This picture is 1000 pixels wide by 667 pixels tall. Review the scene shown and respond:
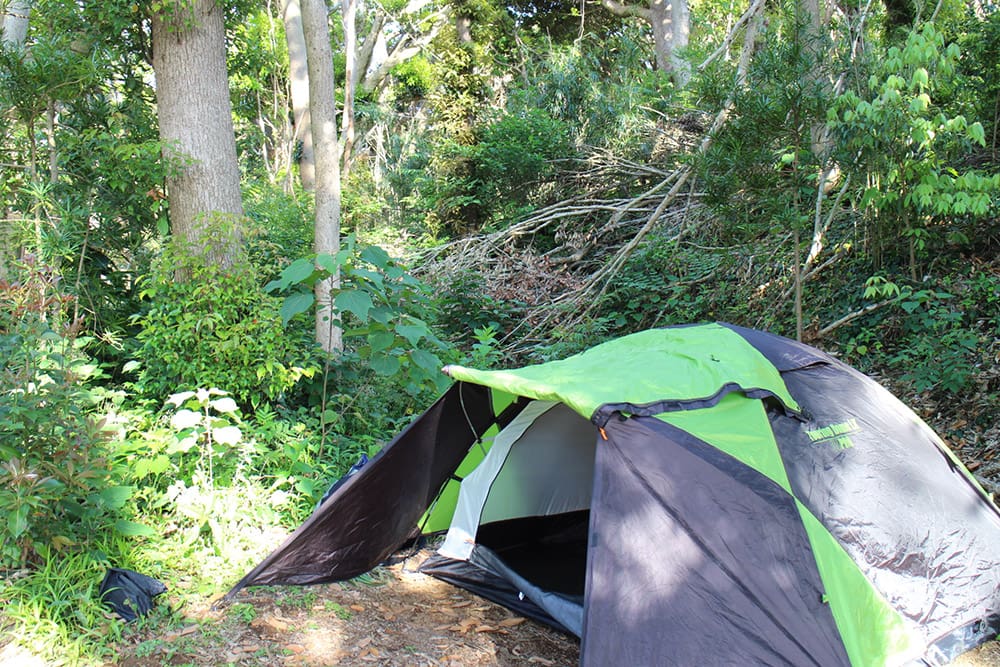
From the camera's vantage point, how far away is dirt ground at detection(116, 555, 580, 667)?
2980 mm

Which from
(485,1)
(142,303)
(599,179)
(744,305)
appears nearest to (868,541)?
(744,305)

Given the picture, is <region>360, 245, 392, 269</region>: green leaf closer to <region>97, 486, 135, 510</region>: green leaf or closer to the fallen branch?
<region>97, 486, 135, 510</region>: green leaf

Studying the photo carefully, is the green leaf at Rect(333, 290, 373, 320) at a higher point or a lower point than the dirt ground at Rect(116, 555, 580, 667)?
higher

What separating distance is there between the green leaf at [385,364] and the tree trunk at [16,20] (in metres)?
4.15

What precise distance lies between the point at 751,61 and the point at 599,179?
14.9 ft

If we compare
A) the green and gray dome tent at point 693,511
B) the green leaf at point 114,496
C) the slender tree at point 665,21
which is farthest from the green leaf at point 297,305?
the slender tree at point 665,21

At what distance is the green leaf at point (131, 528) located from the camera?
11.0 feet

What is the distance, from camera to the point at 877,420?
3.26 m

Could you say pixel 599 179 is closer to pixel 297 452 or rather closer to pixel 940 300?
pixel 940 300

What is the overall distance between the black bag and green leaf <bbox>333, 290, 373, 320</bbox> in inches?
62.7

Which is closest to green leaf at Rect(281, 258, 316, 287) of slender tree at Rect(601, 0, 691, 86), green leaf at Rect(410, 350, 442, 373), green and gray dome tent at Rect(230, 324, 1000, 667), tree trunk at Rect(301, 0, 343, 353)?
green leaf at Rect(410, 350, 442, 373)

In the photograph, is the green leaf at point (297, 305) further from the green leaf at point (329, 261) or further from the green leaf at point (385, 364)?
the green leaf at point (385, 364)

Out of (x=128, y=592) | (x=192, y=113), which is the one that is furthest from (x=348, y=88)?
(x=128, y=592)

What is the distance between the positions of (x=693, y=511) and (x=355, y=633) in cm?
162
